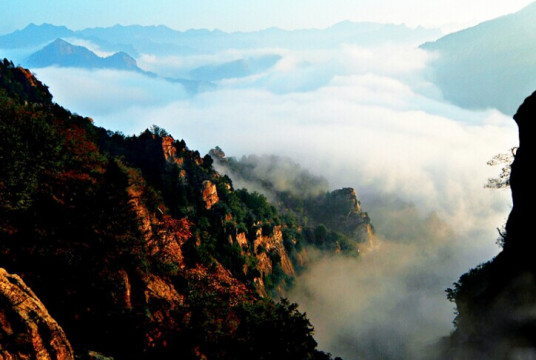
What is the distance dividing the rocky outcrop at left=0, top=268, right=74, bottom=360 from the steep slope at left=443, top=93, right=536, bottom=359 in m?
30.3

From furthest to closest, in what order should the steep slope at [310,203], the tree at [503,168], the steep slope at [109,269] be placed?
the steep slope at [310,203] < the tree at [503,168] < the steep slope at [109,269]

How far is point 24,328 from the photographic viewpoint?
51.9ft

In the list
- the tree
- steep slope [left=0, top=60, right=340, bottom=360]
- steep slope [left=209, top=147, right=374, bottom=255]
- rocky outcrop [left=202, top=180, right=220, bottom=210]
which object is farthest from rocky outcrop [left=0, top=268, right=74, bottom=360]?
steep slope [left=209, top=147, right=374, bottom=255]

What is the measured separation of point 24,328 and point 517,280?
34.3 m

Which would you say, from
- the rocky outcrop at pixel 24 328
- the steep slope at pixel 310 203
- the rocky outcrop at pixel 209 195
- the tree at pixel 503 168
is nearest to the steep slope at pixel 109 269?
the rocky outcrop at pixel 24 328

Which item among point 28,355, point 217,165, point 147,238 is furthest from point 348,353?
point 217,165

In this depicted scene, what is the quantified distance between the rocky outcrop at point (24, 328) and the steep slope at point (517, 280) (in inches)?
1191

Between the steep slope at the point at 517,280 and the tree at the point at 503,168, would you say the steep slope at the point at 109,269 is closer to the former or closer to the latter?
the steep slope at the point at 517,280

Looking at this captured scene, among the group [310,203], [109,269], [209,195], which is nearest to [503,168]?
[109,269]

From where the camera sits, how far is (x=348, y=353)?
89125mm

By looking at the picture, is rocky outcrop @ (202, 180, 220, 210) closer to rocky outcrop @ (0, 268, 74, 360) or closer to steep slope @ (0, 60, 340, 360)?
steep slope @ (0, 60, 340, 360)

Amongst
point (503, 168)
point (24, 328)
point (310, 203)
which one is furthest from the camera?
point (310, 203)

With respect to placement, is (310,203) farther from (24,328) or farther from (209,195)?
(24,328)

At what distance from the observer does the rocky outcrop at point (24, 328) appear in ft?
50.2
